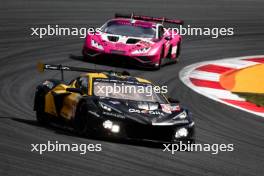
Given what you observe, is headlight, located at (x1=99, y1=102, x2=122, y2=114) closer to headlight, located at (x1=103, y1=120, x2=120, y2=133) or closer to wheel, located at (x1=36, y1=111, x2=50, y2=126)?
headlight, located at (x1=103, y1=120, x2=120, y2=133)

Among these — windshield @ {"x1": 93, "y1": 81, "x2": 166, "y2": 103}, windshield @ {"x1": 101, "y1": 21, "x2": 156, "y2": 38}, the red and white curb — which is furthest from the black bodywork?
windshield @ {"x1": 101, "y1": 21, "x2": 156, "y2": 38}

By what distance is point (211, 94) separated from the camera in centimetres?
1892

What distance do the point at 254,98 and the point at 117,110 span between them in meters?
5.84

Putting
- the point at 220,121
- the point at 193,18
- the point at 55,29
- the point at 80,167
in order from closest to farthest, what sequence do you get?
the point at 80,167, the point at 220,121, the point at 55,29, the point at 193,18

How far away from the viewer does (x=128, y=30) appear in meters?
22.7

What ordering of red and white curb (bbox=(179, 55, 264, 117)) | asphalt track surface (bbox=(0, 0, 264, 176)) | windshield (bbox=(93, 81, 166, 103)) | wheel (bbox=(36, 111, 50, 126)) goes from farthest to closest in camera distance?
red and white curb (bbox=(179, 55, 264, 117)) → wheel (bbox=(36, 111, 50, 126)) → windshield (bbox=(93, 81, 166, 103)) → asphalt track surface (bbox=(0, 0, 264, 176))

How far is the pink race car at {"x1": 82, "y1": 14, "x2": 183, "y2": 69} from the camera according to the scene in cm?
2203

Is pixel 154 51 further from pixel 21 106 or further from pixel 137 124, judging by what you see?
pixel 137 124

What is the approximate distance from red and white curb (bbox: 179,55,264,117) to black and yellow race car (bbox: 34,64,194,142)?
147 inches

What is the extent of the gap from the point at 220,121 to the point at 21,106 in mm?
3315

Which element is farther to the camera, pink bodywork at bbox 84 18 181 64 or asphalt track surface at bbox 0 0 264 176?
pink bodywork at bbox 84 18 181 64

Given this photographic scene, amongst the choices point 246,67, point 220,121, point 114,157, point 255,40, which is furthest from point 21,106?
point 255,40

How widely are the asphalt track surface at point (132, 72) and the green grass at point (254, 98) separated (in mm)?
779

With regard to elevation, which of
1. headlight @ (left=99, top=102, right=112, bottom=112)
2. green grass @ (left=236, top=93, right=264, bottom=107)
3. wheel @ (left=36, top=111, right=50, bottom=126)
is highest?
headlight @ (left=99, top=102, right=112, bottom=112)
